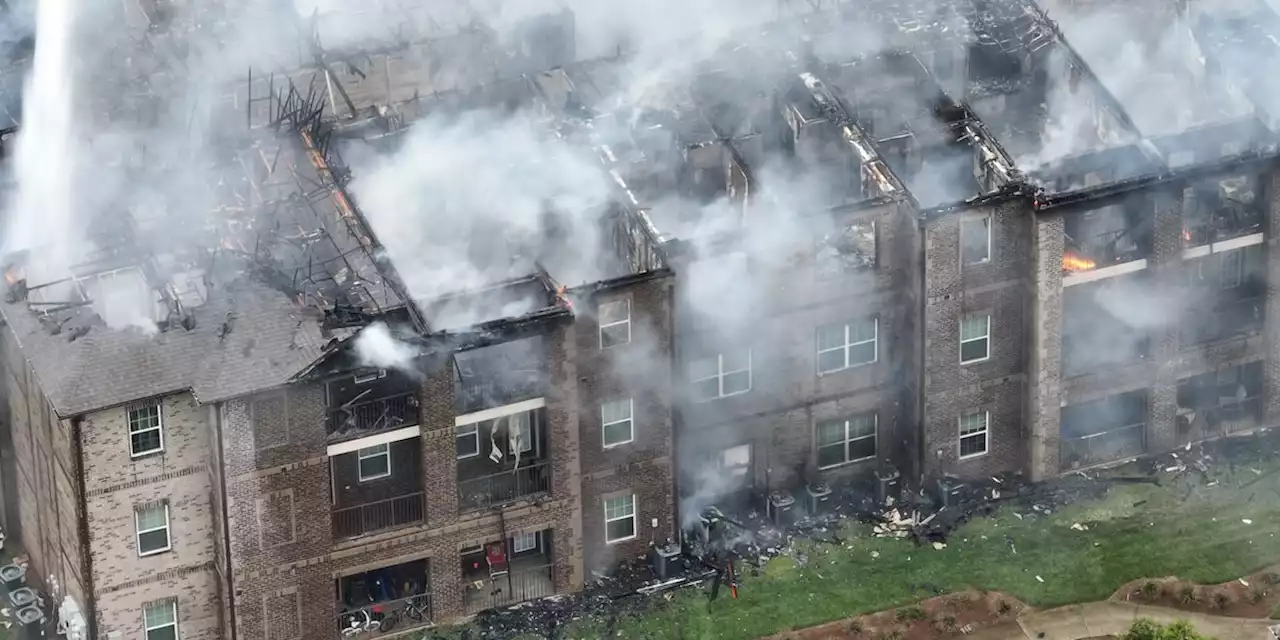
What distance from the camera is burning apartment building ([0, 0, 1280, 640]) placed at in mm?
56781

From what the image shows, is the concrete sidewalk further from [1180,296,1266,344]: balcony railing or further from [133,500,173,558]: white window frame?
[133,500,173,558]: white window frame

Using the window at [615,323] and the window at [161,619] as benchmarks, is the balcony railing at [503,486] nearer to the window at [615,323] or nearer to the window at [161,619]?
the window at [615,323]

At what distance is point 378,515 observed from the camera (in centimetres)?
5831

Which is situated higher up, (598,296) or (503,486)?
(598,296)

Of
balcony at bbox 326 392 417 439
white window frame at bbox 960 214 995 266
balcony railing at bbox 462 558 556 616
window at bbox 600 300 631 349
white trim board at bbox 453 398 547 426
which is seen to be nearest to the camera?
balcony at bbox 326 392 417 439

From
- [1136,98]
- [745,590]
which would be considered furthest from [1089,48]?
[745,590]

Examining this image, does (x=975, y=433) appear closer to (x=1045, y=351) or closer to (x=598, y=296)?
(x=1045, y=351)

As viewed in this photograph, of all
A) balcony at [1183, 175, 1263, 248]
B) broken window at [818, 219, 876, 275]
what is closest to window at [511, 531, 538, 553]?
broken window at [818, 219, 876, 275]

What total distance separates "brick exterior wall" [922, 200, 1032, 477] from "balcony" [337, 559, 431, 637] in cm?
1187

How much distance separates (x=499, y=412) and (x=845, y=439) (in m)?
9.37

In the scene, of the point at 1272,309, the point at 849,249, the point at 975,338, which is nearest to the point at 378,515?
the point at 849,249

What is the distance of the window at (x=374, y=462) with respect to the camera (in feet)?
192

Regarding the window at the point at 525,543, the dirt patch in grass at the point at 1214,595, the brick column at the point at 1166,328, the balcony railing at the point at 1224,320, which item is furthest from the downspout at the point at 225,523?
the balcony railing at the point at 1224,320

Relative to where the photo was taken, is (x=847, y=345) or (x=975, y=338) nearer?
(x=847, y=345)
